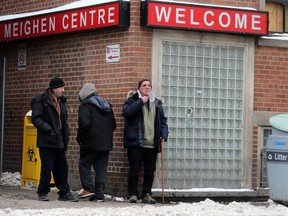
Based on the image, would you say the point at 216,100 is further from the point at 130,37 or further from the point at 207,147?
the point at 130,37

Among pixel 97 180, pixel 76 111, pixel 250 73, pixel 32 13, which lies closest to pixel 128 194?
pixel 97 180

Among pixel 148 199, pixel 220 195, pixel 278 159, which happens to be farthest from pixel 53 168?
pixel 278 159

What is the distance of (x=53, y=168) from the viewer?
12.5 m

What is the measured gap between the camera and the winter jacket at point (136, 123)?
12852 mm

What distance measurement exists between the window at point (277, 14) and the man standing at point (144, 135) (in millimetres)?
3060

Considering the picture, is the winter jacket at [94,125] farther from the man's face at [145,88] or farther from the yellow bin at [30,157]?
the yellow bin at [30,157]

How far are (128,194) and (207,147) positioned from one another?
62.1 inches

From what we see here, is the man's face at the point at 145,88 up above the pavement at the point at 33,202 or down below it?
above

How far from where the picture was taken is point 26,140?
14336 mm

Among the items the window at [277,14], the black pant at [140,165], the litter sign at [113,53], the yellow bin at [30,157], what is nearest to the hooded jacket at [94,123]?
the black pant at [140,165]

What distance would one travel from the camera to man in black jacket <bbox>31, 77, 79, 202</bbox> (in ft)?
39.8

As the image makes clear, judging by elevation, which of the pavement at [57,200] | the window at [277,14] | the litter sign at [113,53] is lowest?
the pavement at [57,200]

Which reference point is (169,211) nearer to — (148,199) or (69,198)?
(148,199)

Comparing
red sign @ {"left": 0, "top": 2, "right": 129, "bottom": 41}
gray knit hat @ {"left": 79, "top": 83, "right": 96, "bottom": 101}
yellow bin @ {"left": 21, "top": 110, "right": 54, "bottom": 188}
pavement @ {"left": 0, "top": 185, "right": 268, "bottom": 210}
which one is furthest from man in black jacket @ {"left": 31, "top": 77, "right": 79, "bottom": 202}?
red sign @ {"left": 0, "top": 2, "right": 129, "bottom": 41}
